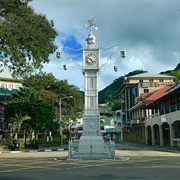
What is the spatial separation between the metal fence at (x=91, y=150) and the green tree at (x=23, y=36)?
7.31m

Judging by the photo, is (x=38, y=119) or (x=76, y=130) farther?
(x=76, y=130)

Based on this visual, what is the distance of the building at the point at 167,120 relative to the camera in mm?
32875

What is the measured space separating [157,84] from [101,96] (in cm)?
8167

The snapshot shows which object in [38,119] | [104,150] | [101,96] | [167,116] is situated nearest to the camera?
[104,150]

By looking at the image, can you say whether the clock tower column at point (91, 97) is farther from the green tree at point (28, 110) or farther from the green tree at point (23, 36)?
the green tree at point (28, 110)

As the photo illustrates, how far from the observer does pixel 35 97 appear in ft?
132

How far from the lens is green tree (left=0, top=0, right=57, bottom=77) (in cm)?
1174

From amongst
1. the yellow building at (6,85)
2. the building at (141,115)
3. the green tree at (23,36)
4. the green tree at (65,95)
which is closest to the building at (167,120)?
the building at (141,115)

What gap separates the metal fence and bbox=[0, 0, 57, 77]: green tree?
7315 mm

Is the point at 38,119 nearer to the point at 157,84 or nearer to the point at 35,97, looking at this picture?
the point at 35,97

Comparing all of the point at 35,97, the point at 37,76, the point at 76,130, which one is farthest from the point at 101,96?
the point at 37,76

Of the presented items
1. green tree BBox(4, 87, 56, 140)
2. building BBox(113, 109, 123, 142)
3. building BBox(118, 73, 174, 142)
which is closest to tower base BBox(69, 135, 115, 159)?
green tree BBox(4, 87, 56, 140)

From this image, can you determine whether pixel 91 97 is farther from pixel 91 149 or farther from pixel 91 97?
pixel 91 149

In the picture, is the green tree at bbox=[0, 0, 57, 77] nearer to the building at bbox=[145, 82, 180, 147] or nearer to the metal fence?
the metal fence
